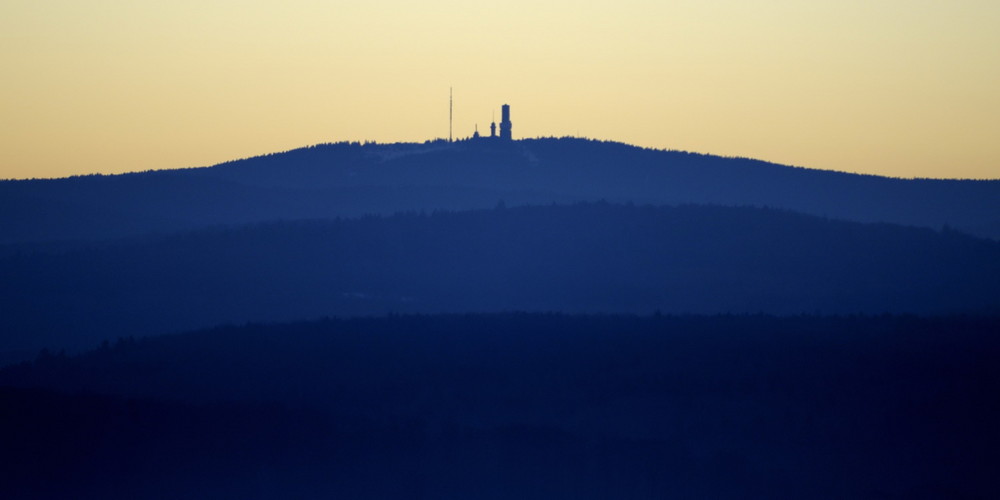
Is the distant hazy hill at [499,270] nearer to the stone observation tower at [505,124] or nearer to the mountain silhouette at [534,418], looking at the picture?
the stone observation tower at [505,124]

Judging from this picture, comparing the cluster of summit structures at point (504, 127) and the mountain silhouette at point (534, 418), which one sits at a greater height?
the cluster of summit structures at point (504, 127)

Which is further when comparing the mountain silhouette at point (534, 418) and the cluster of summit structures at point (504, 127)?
the cluster of summit structures at point (504, 127)

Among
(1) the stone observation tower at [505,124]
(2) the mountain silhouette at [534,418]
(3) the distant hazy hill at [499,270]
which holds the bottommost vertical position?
(2) the mountain silhouette at [534,418]

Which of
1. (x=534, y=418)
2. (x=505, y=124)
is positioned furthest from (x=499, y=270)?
(x=534, y=418)

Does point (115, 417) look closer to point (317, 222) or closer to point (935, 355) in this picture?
point (935, 355)

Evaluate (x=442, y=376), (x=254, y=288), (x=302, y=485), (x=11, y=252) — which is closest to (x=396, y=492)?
(x=302, y=485)

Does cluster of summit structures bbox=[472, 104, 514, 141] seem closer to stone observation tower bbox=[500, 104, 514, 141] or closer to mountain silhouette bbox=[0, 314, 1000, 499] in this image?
stone observation tower bbox=[500, 104, 514, 141]

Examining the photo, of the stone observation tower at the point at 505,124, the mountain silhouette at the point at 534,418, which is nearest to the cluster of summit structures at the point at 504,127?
the stone observation tower at the point at 505,124
